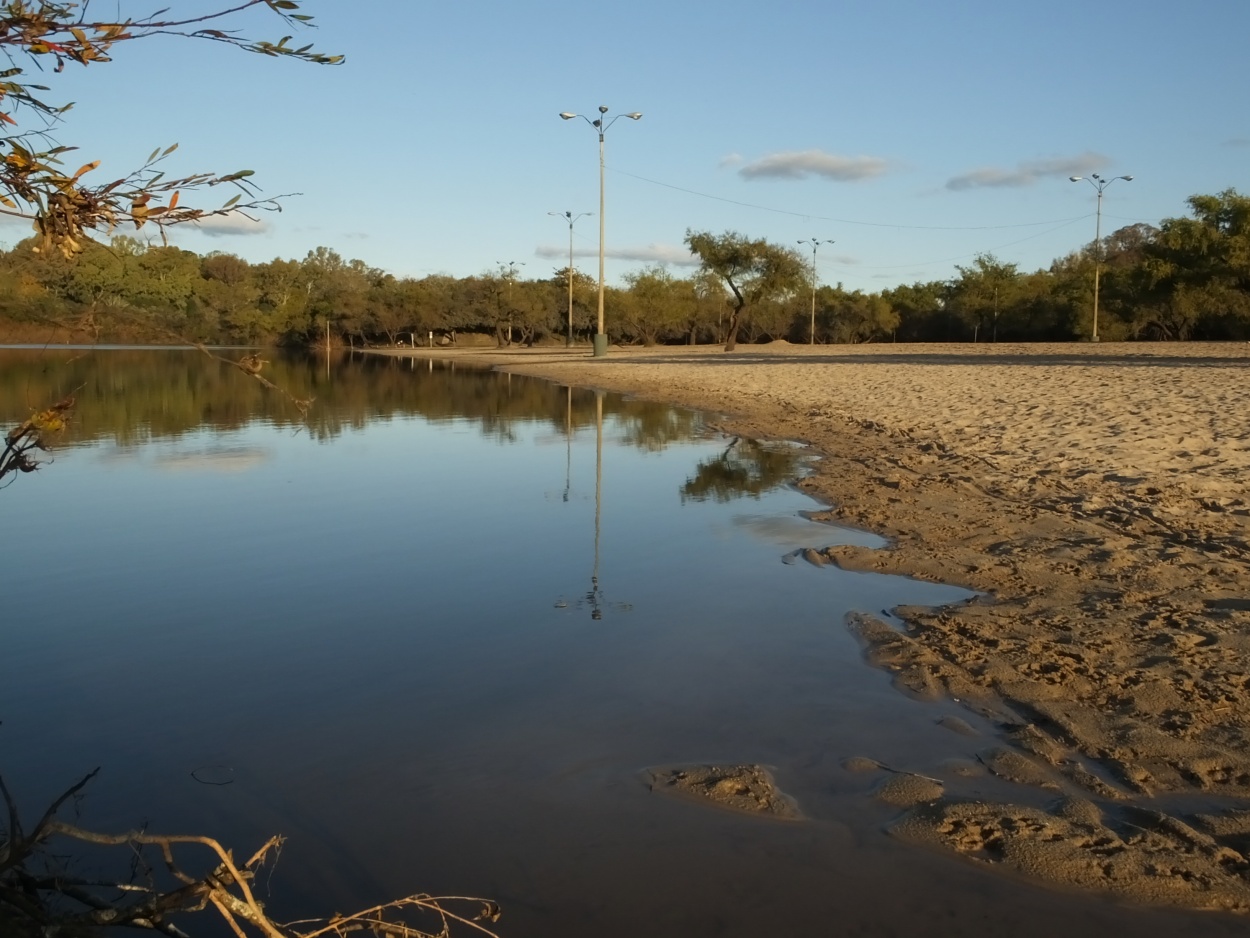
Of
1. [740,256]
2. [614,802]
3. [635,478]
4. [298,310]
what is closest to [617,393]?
[635,478]

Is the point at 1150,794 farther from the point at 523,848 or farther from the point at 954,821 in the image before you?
the point at 523,848

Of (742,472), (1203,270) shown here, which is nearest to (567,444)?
(742,472)

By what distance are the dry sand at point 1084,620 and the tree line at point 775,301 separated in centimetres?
442

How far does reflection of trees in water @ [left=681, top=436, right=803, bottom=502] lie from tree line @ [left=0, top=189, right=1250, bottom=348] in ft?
28.1

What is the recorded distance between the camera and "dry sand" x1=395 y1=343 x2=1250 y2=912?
4395 mm

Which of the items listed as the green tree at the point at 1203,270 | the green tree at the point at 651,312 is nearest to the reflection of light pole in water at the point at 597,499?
the green tree at the point at 1203,270

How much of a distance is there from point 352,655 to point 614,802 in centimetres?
263

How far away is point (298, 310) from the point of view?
321 ft

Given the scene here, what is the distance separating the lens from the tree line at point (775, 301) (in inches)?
2126

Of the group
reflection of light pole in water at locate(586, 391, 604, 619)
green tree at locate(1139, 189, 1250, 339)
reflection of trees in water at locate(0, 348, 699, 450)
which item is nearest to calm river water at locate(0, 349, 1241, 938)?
reflection of light pole in water at locate(586, 391, 604, 619)

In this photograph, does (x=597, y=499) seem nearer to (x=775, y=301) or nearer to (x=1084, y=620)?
(x=1084, y=620)

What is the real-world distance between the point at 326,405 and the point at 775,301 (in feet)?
197

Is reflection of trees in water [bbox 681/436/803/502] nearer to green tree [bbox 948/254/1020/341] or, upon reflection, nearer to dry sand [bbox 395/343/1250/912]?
dry sand [bbox 395/343/1250/912]

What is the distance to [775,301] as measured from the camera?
276ft
